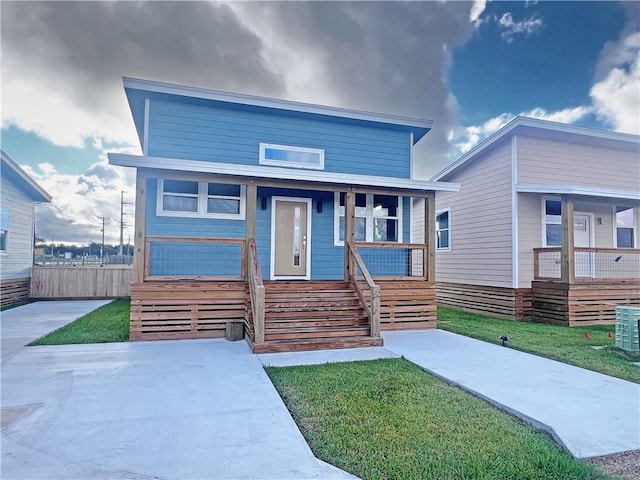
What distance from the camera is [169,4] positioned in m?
9.77

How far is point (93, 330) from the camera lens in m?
7.41

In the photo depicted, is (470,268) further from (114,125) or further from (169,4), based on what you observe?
(114,125)

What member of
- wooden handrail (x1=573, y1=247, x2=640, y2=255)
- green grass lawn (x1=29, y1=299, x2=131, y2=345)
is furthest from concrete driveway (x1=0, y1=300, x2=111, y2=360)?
wooden handrail (x1=573, y1=247, x2=640, y2=255)

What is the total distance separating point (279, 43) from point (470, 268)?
916 cm

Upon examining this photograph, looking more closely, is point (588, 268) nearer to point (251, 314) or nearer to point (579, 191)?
point (579, 191)

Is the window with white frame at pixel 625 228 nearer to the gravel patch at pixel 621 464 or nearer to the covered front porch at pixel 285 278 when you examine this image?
the covered front porch at pixel 285 278

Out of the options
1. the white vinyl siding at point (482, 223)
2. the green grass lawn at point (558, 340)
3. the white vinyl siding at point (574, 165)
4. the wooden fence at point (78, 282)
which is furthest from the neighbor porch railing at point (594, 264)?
the wooden fence at point (78, 282)

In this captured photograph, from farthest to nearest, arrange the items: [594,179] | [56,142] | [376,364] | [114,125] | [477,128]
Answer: [477,128]
[56,142]
[114,125]
[594,179]
[376,364]

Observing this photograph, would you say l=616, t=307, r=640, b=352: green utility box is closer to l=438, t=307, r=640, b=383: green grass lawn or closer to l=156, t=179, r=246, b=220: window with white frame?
l=438, t=307, r=640, b=383: green grass lawn

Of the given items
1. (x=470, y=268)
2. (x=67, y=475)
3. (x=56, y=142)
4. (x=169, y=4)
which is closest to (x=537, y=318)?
(x=470, y=268)

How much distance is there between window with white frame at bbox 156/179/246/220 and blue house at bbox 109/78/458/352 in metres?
0.02

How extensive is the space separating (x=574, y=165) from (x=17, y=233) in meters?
17.4

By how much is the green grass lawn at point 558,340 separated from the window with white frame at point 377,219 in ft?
8.48

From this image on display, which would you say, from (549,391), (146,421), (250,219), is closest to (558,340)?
(549,391)
